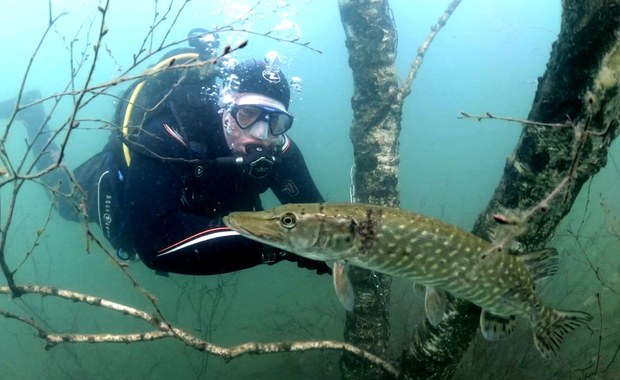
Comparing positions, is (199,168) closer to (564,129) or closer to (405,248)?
(405,248)

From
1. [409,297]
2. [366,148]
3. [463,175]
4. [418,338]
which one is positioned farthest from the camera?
[463,175]

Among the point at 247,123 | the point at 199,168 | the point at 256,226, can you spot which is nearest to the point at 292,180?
the point at 247,123

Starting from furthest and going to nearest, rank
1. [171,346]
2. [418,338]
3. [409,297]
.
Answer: [171,346] → [409,297] → [418,338]

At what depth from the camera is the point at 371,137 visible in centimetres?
518

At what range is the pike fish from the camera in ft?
7.47

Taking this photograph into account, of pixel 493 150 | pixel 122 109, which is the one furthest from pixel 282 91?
pixel 493 150

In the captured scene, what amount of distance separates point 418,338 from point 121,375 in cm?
921

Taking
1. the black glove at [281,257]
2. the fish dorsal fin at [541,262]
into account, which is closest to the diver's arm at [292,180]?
the black glove at [281,257]

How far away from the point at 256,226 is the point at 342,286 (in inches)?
25.1

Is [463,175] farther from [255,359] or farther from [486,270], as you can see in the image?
[486,270]

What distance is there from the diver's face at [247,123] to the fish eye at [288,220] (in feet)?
7.30

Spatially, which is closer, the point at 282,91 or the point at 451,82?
the point at 282,91

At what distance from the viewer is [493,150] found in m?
74.8

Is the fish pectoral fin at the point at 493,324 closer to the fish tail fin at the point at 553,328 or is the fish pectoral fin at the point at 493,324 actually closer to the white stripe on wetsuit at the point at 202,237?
the fish tail fin at the point at 553,328
